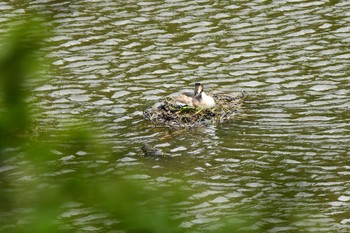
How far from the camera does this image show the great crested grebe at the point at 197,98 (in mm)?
10570

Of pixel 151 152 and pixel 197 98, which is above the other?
pixel 197 98

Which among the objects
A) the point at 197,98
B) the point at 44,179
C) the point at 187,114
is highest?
the point at 44,179

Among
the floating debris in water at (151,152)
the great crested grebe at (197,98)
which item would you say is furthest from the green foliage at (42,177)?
the great crested grebe at (197,98)

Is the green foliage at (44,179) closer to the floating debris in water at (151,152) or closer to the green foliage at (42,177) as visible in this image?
the green foliage at (42,177)

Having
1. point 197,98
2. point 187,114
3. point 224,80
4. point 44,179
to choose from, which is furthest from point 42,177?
point 224,80

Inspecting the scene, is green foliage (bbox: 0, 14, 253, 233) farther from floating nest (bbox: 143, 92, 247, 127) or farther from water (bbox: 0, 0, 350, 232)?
floating nest (bbox: 143, 92, 247, 127)

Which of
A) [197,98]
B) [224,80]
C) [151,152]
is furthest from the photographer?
[224,80]

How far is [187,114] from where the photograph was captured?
35.6 feet

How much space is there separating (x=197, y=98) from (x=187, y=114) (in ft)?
1.18

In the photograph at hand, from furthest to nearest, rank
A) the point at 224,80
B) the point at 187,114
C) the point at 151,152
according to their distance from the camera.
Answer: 1. the point at 224,80
2. the point at 187,114
3. the point at 151,152

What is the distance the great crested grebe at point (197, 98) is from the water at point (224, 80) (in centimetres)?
35

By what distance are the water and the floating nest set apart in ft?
0.44

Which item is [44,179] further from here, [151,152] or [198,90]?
[198,90]

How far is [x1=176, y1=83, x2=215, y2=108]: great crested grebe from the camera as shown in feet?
34.7
